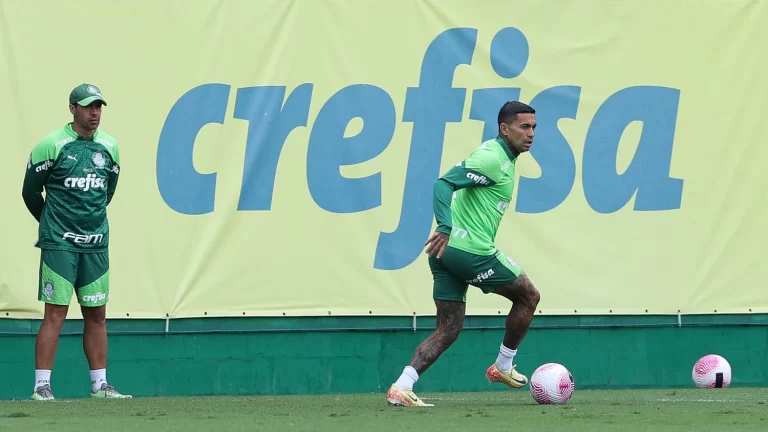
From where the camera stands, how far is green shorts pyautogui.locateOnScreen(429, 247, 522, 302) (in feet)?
27.9

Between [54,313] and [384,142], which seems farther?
[384,142]

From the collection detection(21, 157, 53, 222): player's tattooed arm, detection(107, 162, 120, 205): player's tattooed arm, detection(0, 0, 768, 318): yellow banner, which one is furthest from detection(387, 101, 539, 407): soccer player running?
detection(21, 157, 53, 222): player's tattooed arm

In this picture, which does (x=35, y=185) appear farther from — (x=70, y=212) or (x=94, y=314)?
(x=94, y=314)

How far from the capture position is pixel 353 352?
1095cm

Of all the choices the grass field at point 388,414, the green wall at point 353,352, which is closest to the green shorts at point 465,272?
the grass field at point 388,414

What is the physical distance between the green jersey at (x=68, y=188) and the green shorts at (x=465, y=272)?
2.44 metres

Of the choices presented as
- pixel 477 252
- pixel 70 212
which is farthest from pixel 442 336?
pixel 70 212

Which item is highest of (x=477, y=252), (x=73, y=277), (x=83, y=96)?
(x=83, y=96)

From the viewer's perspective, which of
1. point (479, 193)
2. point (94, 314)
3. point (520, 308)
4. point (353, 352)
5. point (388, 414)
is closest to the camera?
point (388, 414)

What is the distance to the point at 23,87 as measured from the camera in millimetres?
10242

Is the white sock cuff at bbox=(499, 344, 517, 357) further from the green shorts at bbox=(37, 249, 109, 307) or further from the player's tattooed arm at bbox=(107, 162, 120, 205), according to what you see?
the player's tattooed arm at bbox=(107, 162, 120, 205)

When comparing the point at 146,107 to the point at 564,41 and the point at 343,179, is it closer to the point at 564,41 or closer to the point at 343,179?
the point at 343,179

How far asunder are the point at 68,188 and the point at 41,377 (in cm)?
133

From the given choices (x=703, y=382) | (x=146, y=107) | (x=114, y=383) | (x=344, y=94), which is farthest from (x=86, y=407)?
(x=703, y=382)
